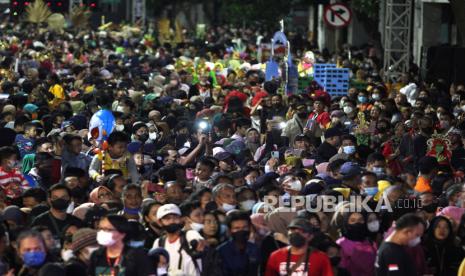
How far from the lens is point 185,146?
67.1ft

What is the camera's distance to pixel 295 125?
74.6ft

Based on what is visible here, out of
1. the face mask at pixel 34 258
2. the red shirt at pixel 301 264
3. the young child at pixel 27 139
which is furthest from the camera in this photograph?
the young child at pixel 27 139

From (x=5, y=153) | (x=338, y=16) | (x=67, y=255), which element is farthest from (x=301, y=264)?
(x=338, y=16)

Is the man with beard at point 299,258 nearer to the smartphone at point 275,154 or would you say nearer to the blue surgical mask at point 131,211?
the blue surgical mask at point 131,211

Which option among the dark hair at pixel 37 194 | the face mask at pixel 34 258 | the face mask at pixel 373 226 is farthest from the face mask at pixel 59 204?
the face mask at pixel 373 226

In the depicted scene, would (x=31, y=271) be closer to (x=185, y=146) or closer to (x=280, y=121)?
(x=185, y=146)

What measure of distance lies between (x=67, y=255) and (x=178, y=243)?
89cm

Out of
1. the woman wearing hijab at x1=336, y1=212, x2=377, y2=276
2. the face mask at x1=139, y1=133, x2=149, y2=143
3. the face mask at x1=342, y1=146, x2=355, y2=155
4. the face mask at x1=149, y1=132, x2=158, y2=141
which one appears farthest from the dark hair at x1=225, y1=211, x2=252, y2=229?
the face mask at x1=149, y1=132, x2=158, y2=141

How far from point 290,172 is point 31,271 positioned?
530 centimetres

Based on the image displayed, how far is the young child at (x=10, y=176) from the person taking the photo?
631 inches

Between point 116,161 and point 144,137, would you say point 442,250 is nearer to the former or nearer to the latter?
point 116,161

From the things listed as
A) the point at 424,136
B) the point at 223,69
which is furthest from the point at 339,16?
the point at 424,136

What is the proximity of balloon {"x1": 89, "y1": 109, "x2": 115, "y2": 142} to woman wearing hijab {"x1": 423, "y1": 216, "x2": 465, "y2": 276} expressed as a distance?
767 cm

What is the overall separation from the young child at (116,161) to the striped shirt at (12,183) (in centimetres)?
131
